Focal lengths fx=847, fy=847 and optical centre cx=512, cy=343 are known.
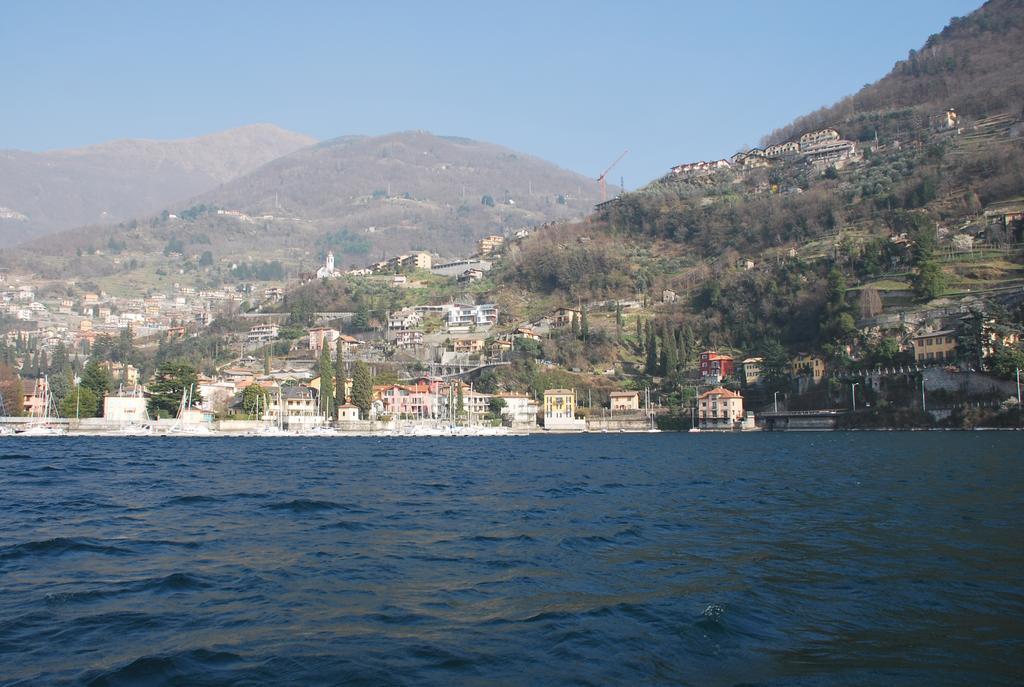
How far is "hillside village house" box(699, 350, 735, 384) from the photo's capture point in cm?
10229

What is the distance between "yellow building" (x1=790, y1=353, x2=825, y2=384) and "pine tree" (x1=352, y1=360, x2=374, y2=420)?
46977 millimetres

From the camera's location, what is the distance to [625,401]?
3895 inches

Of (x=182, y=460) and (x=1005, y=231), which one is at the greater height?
(x=1005, y=231)

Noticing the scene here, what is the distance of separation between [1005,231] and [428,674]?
109m

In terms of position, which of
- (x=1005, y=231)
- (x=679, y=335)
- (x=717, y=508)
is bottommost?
(x=717, y=508)

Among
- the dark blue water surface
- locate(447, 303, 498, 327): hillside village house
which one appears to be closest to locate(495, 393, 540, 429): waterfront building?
locate(447, 303, 498, 327): hillside village house

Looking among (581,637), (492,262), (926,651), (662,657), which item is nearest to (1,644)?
(581,637)

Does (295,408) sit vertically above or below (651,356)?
below

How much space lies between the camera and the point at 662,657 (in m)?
9.94

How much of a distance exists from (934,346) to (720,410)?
73.7 ft

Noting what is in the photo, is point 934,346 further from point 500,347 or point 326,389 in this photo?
point 326,389

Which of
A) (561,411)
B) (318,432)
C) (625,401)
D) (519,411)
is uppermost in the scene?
(625,401)

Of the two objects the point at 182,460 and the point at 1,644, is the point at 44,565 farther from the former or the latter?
the point at 182,460

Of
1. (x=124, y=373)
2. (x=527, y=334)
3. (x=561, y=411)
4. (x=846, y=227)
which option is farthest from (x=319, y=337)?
(x=846, y=227)
